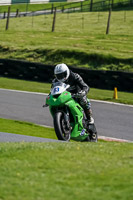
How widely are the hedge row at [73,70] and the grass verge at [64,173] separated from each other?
11.8 m

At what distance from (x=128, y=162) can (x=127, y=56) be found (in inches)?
758

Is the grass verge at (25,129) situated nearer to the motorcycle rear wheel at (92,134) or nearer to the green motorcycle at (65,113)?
the motorcycle rear wheel at (92,134)

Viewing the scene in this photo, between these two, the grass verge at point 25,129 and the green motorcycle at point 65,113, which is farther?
the grass verge at point 25,129

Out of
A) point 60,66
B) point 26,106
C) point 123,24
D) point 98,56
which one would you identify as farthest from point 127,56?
point 60,66

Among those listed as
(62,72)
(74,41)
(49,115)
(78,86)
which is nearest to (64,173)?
(62,72)

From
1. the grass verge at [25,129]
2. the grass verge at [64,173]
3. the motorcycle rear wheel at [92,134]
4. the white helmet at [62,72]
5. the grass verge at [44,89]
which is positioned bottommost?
the grass verge at [44,89]

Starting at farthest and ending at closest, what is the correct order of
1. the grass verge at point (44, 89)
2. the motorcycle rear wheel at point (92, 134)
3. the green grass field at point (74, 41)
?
the green grass field at point (74, 41) < the grass verge at point (44, 89) < the motorcycle rear wheel at point (92, 134)

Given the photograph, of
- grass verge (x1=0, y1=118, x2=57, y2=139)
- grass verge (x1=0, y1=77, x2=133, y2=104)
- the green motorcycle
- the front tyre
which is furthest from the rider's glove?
grass verge (x1=0, y1=77, x2=133, y2=104)

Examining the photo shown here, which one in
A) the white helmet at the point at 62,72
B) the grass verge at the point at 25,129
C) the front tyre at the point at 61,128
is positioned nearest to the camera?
the front tyre at the point at 61,128

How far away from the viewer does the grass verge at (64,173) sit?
4.41 metres

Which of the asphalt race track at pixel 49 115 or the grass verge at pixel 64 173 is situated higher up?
the grass verge at pixel 64 173

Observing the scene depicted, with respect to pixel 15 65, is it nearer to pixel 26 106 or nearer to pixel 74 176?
pixel 26 106

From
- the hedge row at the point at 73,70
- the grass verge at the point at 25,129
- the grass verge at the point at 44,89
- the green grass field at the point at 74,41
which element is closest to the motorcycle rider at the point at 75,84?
the grass verge at the point at 25,129

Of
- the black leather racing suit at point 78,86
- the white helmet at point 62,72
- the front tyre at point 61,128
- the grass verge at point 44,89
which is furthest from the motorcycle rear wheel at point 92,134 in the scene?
the grass verge at point 44,89
